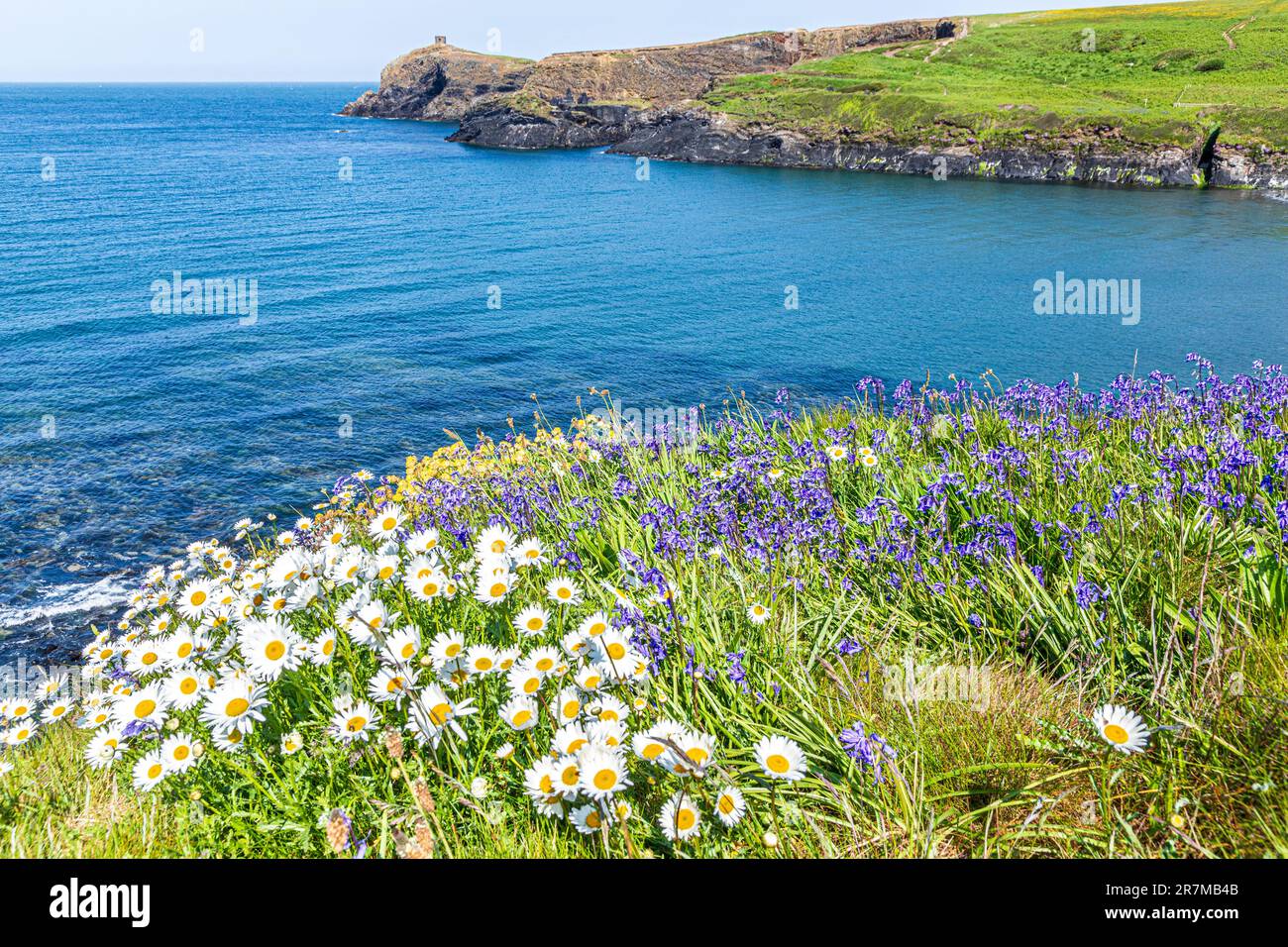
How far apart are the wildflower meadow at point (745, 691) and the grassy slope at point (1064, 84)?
2431 inches

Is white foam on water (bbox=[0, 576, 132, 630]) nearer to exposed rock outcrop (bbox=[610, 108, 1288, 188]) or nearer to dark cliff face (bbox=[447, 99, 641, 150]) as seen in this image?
exposed rock outcrop (bbox=[610, 108, 1288, 188])

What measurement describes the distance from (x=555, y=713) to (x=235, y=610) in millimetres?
2201

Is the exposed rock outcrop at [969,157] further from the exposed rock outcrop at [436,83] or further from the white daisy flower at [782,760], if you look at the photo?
the exposed rock outcrop at [436,83]

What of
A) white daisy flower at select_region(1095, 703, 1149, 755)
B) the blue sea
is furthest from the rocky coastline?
white daisy flower at select_region(1095, 703, 1149, 755)

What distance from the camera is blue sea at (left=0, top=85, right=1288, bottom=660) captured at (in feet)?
55.6

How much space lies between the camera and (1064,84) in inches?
2857

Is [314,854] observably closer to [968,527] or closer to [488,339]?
[968,527]

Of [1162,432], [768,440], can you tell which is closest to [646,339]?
[768,440]

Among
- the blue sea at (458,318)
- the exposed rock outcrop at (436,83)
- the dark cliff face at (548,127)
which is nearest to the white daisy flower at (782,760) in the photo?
the blue sea at (458,318)

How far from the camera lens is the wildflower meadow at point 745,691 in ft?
9.23

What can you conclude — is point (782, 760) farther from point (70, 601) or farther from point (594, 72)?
point (594, 72)

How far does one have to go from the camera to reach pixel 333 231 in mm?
41094

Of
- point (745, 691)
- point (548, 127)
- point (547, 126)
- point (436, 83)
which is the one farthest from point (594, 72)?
point (745, 691)

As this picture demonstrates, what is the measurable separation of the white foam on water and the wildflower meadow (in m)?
8.69
